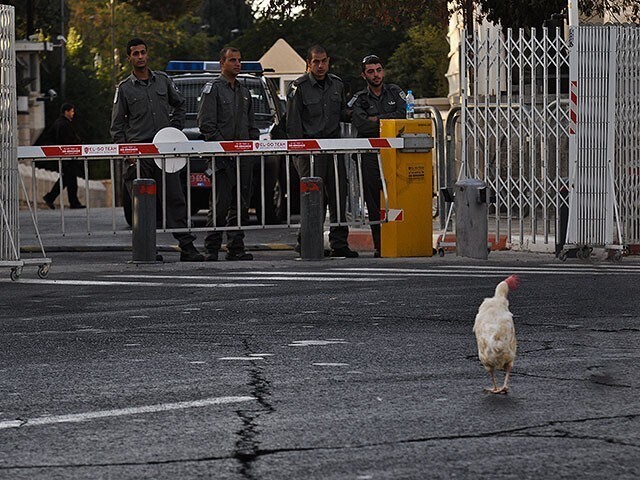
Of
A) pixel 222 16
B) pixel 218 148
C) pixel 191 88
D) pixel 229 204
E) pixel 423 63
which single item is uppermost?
pixel 222 16

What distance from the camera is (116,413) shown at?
24.1 ft

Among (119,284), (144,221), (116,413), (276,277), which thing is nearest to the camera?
(116,413)

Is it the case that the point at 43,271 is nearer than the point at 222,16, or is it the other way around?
the point at 43,271

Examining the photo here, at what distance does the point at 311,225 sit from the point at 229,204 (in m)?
1.29

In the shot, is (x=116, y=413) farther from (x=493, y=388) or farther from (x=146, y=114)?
(x=146, y=114)

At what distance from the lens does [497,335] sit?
24.6ft

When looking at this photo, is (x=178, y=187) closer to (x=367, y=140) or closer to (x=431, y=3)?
(x=367, y=140)

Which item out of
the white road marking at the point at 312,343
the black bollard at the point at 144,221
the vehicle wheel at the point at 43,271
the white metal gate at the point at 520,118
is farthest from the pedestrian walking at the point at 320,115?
the white road marking at the point at 312,343

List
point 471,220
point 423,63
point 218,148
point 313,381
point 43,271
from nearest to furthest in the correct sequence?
point 313,381 → point 43,271 → point 471,220 → point 218,148 → point 423,63

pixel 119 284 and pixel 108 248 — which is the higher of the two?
pixel 119 284

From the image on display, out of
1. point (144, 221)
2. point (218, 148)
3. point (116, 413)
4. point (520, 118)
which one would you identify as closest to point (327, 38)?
point (520, 118)

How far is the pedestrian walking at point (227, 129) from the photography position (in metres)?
16.9

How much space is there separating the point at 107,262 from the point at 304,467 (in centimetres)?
1080

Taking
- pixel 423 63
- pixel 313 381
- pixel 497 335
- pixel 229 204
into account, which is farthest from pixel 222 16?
pixel 497 335
